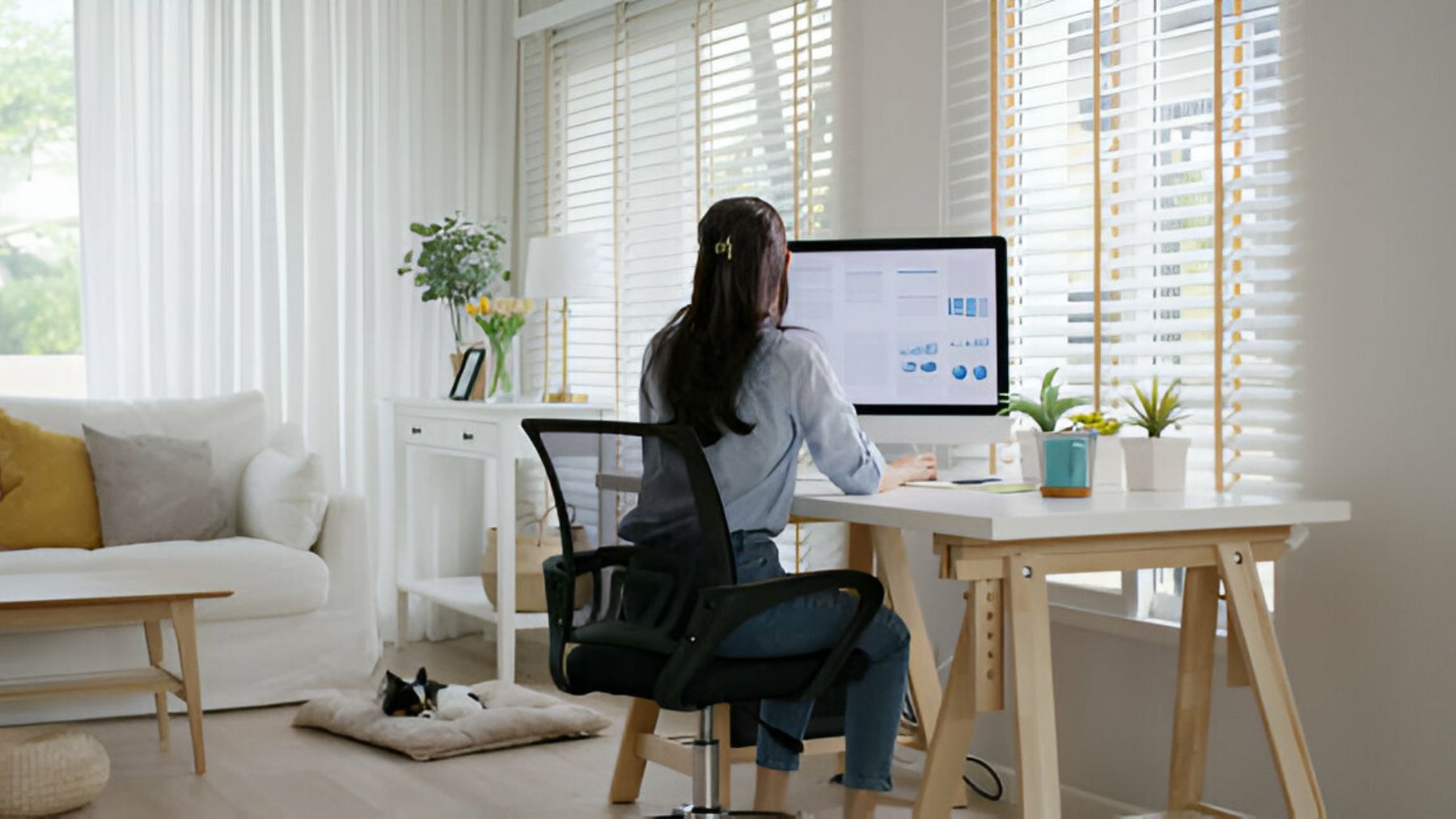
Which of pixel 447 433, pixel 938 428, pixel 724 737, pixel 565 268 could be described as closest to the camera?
pixel 724 737

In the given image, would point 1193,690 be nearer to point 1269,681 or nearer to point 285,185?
point 1269,681

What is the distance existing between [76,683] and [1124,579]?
2.30m

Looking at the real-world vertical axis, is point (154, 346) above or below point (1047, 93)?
below

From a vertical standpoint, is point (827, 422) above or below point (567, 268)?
below

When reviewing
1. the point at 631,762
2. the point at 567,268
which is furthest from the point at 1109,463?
the point at 567,268

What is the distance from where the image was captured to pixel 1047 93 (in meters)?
3.36

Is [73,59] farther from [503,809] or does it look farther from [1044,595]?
[1044,595]

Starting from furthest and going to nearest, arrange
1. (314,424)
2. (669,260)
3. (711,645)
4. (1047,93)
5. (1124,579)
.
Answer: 1. (314,424)
2. (669,260)
3. (1047,93)
4. (1124,579)
5. (711,645)

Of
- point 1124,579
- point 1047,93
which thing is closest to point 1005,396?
point 1124,579

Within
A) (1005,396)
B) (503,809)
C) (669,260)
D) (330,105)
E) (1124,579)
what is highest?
(330,105)

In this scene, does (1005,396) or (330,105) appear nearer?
(1005,396)

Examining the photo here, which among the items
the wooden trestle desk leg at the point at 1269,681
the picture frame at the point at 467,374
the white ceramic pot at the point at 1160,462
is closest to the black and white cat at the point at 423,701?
the picture frame at the point at 467,374

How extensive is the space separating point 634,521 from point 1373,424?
4.15 feet

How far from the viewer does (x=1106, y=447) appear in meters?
2.87
